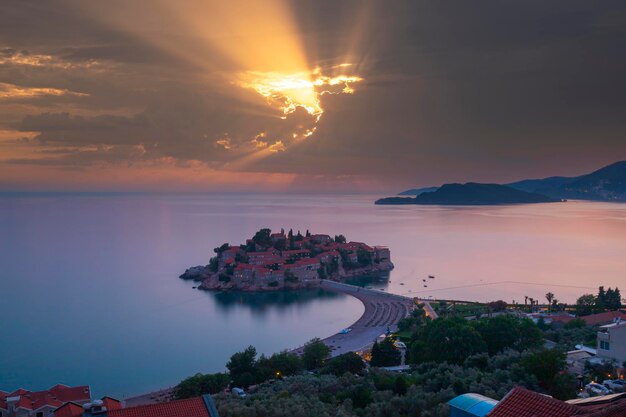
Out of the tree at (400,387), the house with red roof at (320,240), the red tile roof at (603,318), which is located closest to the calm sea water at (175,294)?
the house with red roof at (320,240)

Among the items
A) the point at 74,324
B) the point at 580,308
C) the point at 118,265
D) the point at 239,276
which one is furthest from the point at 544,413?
the point at 118,265

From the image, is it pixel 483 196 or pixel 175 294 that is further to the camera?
pixel 483 196

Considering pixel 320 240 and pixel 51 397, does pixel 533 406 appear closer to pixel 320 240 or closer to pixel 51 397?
pixel 51 397

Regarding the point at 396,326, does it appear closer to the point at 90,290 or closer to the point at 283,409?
the point at 283,409

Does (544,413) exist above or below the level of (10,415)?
above

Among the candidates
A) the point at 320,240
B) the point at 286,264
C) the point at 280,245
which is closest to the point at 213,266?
the point at 286,264

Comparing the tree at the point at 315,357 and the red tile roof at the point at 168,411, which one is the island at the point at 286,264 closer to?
the tree at the point at 315,357
